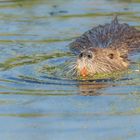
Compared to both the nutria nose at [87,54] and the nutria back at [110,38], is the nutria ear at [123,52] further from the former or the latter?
the nutria nose at [87,54]

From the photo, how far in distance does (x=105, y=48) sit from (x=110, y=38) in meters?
0.73

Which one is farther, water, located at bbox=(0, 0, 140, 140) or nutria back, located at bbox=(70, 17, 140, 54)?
nutria back, located at bbox=(70, 17, 140, 54)

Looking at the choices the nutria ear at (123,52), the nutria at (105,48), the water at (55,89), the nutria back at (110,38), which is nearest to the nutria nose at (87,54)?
the nutria at (105,48)

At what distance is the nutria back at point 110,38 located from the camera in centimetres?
1006

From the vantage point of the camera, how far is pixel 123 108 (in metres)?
6.96

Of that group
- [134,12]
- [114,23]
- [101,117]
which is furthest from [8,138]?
Answer: [134,12]

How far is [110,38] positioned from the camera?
1021 centimetres

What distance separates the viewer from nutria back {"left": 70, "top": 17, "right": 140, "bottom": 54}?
1006 cm

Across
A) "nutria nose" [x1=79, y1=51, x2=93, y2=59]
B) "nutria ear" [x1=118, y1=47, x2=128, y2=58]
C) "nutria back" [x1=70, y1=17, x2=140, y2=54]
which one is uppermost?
"nutria nose" [x1=79, y1=51, x2=93, y2=59]

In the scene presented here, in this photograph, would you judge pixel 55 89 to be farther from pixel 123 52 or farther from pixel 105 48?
pixel 123 52

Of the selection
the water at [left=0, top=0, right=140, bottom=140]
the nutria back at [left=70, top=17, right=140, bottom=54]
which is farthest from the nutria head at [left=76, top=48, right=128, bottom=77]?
the nutria back at [left=70, top=17, right=140, bottom=54]

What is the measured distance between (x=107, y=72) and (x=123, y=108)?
1832 mm

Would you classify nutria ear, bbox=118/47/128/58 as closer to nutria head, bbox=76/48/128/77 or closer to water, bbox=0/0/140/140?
nutria head, bbox=76/48/128/77

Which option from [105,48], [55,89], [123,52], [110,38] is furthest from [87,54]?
[110,38]
